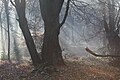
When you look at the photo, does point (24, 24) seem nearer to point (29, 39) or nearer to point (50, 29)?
point (29, 39)

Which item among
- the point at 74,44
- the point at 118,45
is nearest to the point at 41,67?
the point at 118,45

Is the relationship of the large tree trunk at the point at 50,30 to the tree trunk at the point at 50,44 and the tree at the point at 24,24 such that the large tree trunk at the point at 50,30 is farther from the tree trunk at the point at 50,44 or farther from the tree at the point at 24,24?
the tree at the point at 24,24

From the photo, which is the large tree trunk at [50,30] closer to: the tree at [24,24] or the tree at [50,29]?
the tree at [50,29]

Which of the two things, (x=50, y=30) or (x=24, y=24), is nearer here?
(x=50, y=30)

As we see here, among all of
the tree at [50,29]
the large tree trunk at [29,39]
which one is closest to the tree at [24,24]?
the large tree trunk at [29,39]

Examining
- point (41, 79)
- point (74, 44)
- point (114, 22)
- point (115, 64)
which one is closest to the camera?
point (41, 79)

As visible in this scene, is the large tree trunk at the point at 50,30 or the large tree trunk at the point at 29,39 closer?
the large tree trunk at the point at 50,30

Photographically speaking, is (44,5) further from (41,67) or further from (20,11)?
(41,67)

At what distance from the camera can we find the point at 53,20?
16312 millimetres

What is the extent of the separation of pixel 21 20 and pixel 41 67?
10.9ft

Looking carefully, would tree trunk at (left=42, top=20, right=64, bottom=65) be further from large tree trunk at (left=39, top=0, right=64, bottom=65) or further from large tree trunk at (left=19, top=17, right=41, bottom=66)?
large tree trunk at (left=19, top=17, right=41, bottom=66)

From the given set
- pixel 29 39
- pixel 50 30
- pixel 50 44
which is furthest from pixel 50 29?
pixel 29 39

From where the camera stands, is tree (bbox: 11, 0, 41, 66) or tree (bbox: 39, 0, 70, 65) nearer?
tree (bbox: 39, 0, 70, 65)

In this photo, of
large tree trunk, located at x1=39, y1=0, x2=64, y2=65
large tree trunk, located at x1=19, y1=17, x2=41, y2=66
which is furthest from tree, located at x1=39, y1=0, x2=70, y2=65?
large tree trunk, located at x1=19, y1=17, x2=41, y2=66
